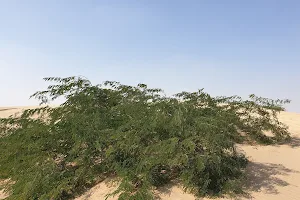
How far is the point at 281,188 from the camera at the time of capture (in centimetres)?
776

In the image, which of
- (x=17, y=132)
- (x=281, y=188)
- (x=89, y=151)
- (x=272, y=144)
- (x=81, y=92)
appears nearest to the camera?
(x=281, y=188)

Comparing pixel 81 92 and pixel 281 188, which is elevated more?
pixel 81 92

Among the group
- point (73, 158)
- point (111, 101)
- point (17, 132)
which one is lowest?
point (73, 158)

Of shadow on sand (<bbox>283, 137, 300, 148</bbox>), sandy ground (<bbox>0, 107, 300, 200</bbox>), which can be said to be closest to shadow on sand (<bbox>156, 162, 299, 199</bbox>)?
sandy ground (<bbox>0, 107, 300, 200</bbox>)

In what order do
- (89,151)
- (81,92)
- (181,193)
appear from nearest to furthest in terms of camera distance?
(181,193), (89,151), (81,92)

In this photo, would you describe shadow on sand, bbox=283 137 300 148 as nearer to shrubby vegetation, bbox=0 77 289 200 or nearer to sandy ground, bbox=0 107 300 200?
sandy ground, bbox=0 107 300 200

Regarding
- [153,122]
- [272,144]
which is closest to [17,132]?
[153,122]

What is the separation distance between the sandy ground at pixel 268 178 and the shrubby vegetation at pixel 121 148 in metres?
0.34

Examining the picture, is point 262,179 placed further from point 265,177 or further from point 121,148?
point 121,148

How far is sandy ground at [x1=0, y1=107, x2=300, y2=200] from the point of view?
7246mm

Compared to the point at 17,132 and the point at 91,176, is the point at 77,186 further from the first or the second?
the point at 17,132

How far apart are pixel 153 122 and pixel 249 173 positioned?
126 inches

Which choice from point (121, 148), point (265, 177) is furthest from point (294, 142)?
point (121, 148)

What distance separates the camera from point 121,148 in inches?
307
